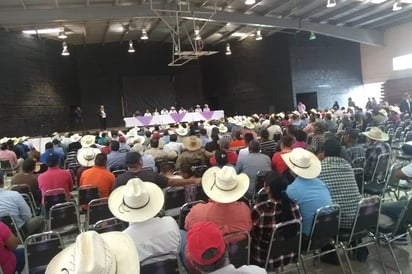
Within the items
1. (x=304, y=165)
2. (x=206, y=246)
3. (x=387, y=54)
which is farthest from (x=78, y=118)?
(x=206, y=246)

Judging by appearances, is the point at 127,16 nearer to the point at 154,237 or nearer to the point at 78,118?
the point at 78,118

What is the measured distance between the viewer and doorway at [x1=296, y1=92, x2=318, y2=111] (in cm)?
2091

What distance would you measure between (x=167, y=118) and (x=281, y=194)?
53.1ft

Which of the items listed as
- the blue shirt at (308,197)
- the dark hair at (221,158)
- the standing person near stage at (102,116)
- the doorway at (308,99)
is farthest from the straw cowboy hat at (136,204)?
the doorway at (308,99)

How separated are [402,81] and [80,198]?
62.3 ft

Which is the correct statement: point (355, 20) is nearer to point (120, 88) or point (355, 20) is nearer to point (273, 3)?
point (273, 3)

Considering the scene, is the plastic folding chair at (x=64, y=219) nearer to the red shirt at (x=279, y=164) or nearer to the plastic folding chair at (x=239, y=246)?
the plastic folding chair at (x=239, y=246)

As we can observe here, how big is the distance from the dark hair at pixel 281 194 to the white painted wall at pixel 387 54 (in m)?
18.9

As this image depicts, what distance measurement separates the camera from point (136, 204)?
285 cm

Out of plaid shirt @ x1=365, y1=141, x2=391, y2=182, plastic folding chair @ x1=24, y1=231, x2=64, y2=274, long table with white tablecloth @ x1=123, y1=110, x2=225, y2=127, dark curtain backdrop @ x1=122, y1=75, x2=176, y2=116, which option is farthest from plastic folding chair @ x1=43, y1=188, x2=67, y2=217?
dark curtain backdrop @ x1=122, y1=75, x2=176, y2=116

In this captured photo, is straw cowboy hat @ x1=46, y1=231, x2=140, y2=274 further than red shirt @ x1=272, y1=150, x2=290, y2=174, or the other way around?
red shirt @ x1=272, y1=150, x2=290, y2=174

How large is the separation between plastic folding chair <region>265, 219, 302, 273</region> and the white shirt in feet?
2.50

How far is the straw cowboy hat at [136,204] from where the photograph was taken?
278cm

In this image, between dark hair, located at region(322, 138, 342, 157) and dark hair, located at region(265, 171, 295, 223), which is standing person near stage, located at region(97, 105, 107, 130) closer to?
dark hair, located at region(322, 138, 342, 157)
